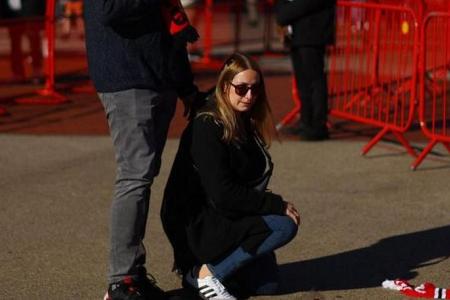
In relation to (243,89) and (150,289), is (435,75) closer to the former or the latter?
(243,89)

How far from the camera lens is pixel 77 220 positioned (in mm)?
6578

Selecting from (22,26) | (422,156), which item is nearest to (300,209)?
(422,156)

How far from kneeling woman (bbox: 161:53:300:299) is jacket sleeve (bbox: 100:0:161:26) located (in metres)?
0.58

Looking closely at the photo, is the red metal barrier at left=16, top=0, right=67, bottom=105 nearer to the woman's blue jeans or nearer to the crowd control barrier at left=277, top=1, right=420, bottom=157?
the crowd control barrier at left=277, top=1, right=420, bottom=157

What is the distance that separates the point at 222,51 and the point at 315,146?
7.52m

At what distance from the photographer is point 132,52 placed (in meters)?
4.77

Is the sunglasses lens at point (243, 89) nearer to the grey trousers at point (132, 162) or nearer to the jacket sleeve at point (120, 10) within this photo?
the grey trousers at point (132, 162)

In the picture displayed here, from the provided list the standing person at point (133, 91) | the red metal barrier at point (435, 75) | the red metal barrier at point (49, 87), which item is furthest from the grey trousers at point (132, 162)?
the red metal barrier at point (49, 87)

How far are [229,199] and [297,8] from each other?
422 centimetres

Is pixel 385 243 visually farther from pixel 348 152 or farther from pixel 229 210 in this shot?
pixel 348 152

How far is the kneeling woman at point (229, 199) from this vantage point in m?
4.91

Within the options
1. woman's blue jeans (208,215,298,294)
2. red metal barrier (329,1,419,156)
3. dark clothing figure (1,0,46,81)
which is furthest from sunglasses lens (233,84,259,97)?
dark clothing figure (1,0,46,81)

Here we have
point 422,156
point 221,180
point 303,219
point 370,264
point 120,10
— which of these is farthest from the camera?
point 422,156

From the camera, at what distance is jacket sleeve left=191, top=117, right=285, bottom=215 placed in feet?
16.1
